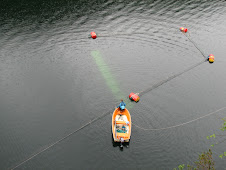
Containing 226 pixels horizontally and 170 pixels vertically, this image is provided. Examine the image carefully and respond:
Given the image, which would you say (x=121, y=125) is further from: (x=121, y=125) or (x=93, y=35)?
(x=93, y=35)

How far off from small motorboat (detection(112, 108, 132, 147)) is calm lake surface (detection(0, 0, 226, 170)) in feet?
3.80

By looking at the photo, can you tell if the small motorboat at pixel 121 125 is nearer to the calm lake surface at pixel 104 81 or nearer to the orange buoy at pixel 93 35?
the calm lake surface at pixel 104 81

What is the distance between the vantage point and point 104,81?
3731cm

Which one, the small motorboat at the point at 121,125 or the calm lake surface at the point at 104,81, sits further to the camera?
the small motorboat at the point at 121,125

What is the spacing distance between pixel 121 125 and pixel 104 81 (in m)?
10.3

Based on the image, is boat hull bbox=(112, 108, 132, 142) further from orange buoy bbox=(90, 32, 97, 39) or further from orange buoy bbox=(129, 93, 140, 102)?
orange buoy bbox=(90, 32, 97, 39)

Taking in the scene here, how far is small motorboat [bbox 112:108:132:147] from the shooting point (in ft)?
90.3

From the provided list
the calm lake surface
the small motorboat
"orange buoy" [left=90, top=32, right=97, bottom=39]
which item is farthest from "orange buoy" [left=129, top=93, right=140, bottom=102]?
"orange buoy" [left=90, top=32, right=97, bottom=39]

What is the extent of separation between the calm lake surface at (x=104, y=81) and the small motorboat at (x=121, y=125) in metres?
1.16

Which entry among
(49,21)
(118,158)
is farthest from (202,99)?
(49,21)

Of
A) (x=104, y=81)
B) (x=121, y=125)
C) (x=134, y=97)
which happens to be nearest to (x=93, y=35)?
(x=104, y=81)

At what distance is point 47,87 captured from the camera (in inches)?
1414

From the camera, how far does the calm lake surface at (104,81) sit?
27375 mm

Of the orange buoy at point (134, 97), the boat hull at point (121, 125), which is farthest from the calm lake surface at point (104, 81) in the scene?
the boat hull at point (121, 125)
